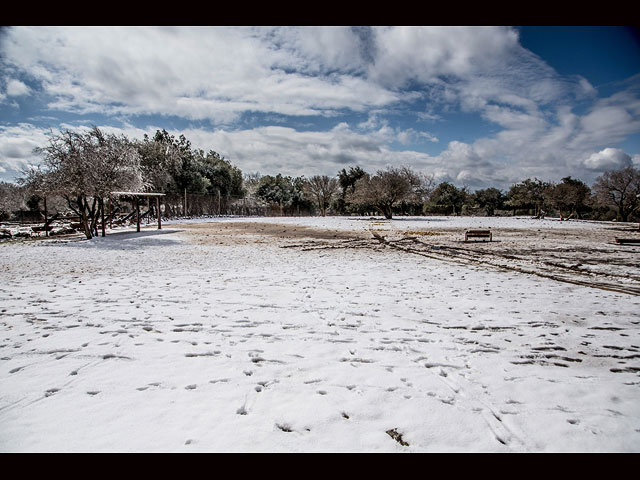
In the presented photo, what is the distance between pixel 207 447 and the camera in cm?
203

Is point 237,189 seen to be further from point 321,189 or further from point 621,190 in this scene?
point 621,190

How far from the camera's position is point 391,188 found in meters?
33.2

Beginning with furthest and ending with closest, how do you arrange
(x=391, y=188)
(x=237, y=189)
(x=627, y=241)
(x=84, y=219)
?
1. (x=237, y=189)
2. (x=391, y=188)
3. (x=84, y=219)
4. (x=627, y=241)

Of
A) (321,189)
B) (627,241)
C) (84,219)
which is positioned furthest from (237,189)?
(627,241)

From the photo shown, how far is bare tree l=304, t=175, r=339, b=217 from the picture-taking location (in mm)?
53281

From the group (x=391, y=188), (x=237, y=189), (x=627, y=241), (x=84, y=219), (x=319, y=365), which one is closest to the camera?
(x=319, y=365)

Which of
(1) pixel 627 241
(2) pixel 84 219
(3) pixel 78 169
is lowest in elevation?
(1) pixel 627 241

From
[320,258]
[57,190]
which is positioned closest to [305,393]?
[320,258]

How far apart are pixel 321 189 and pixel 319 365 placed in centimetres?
5120

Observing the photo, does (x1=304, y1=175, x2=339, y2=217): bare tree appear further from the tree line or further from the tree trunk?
the tree trunk

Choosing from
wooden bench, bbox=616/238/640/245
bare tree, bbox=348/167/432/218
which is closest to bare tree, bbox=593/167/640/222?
bare tree, bbox=348/167/432/218

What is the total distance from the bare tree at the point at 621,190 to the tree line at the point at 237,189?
0.28 feet

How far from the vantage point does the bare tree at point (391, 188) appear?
33.2 metres

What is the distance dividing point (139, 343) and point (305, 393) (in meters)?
2.26
